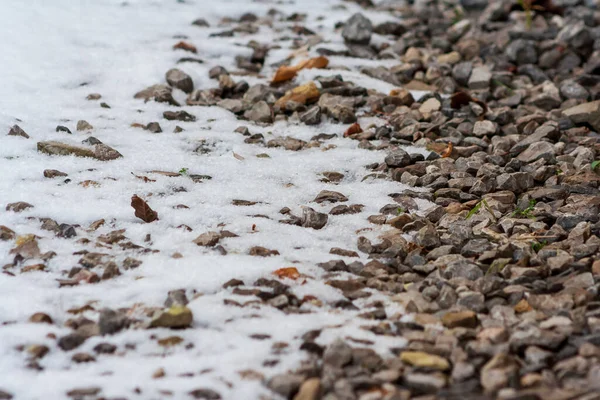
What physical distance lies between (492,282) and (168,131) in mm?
2396

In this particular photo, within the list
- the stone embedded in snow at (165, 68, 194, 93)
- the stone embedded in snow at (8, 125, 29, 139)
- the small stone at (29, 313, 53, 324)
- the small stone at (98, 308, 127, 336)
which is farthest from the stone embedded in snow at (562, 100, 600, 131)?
the small stone at (29, 313, 53, 324)

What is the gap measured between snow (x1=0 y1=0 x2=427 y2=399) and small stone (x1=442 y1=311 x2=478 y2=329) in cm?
24

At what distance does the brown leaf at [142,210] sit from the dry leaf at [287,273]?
0.79 m

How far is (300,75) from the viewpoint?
5.21 meters

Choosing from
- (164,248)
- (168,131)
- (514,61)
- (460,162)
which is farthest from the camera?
(514,61)

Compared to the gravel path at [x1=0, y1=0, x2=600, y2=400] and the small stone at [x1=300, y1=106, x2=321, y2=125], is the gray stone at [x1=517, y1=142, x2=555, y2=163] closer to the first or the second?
the gravel path at [x1=0, y1=0, x2=600, y2=400]

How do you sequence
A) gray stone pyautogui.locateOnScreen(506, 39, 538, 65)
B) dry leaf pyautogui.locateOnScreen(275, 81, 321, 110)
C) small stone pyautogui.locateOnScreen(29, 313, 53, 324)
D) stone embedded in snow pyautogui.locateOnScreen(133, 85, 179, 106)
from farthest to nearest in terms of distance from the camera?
gray stone pyautogui.locateOnScreen(506, 39, 538, 65)
dry leaf pyautogui.locateOnScreen(275, 81, 321, 110)
stone embedded in snow pyautogui.locateOnScreen(133, 85, 179, 106)
small stone pyautogui.locateOnScreen(29, 313, 53, 324)

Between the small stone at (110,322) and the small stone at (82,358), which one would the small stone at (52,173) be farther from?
the small stone at (82,358)

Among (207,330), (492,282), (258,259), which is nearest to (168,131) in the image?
(258,259)

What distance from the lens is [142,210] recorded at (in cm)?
331

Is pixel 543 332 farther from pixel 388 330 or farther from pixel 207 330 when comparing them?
pixel 207 330

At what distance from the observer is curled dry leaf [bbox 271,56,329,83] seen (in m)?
5.12

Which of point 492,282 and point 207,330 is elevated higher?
point 492,282

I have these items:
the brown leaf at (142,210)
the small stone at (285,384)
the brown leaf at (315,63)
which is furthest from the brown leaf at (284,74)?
the small stone at (285,384)
